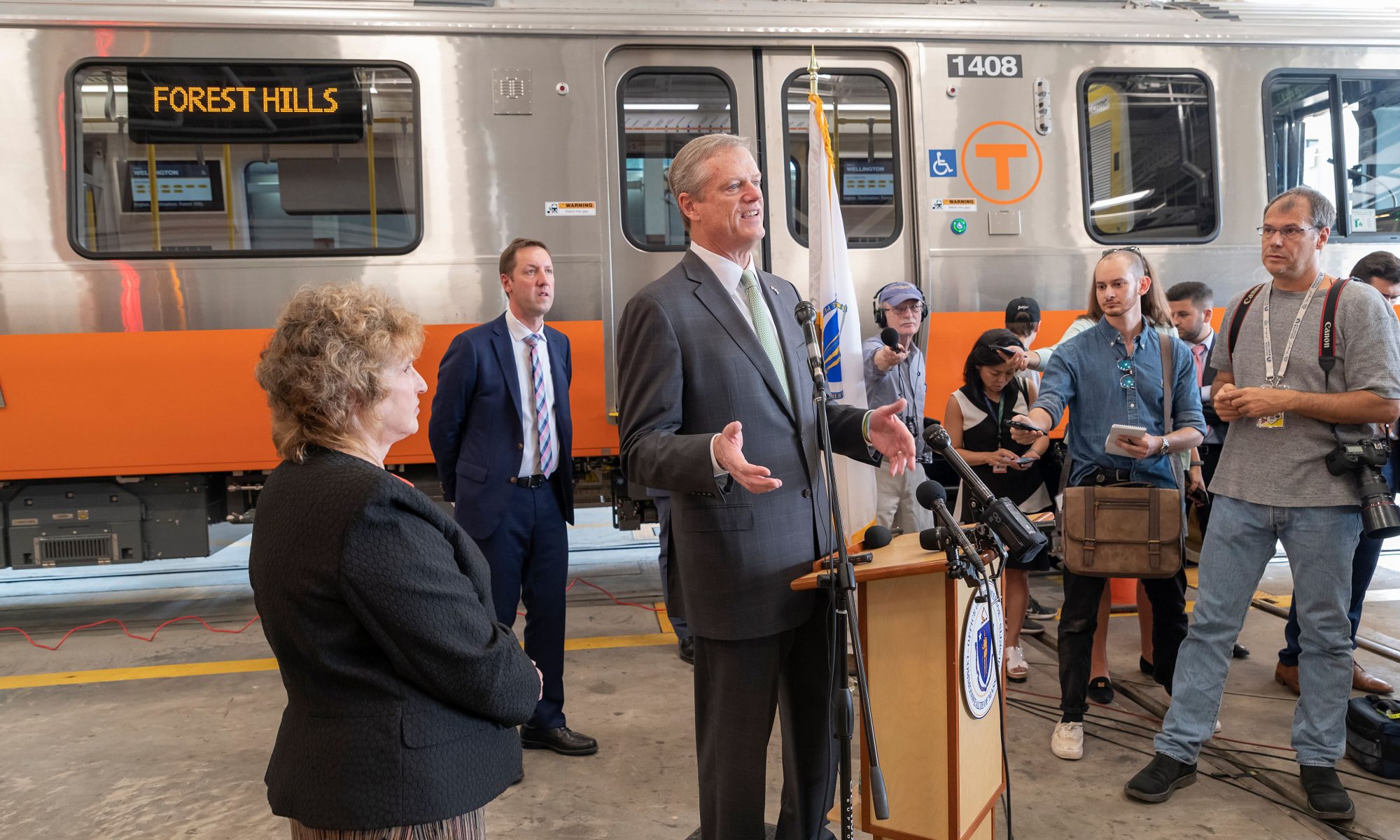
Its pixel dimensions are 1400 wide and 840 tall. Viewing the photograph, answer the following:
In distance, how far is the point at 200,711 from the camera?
4.28m

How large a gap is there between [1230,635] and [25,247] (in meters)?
5.86

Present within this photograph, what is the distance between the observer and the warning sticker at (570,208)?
5.18 metres

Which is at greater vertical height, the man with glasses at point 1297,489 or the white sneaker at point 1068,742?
the man with glasses at point 1297,489

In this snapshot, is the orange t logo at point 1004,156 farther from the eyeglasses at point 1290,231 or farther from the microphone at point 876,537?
the microphone at point 876,537

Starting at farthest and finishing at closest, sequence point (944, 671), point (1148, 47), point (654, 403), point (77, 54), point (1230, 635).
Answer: point (1148, 47), point (77, 54), point (1230, 635), point (944, 671), point (654, 403)

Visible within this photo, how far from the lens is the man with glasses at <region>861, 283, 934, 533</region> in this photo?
4367mm

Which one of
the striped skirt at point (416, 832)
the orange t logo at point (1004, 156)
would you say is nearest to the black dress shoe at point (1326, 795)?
the striped skirt at point (416, 832)

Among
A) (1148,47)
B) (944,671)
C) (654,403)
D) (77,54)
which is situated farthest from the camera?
(1148,47)

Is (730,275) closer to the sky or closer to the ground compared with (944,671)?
closer to the sky

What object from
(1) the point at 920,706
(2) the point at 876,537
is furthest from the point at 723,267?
(1) the point at 920,706

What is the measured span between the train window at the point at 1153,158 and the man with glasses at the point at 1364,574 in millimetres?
1100

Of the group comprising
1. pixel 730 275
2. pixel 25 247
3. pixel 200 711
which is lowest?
pixel 200 711

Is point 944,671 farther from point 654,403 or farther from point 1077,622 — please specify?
point 1077,622

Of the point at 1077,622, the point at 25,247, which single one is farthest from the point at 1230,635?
the point at 25,247
